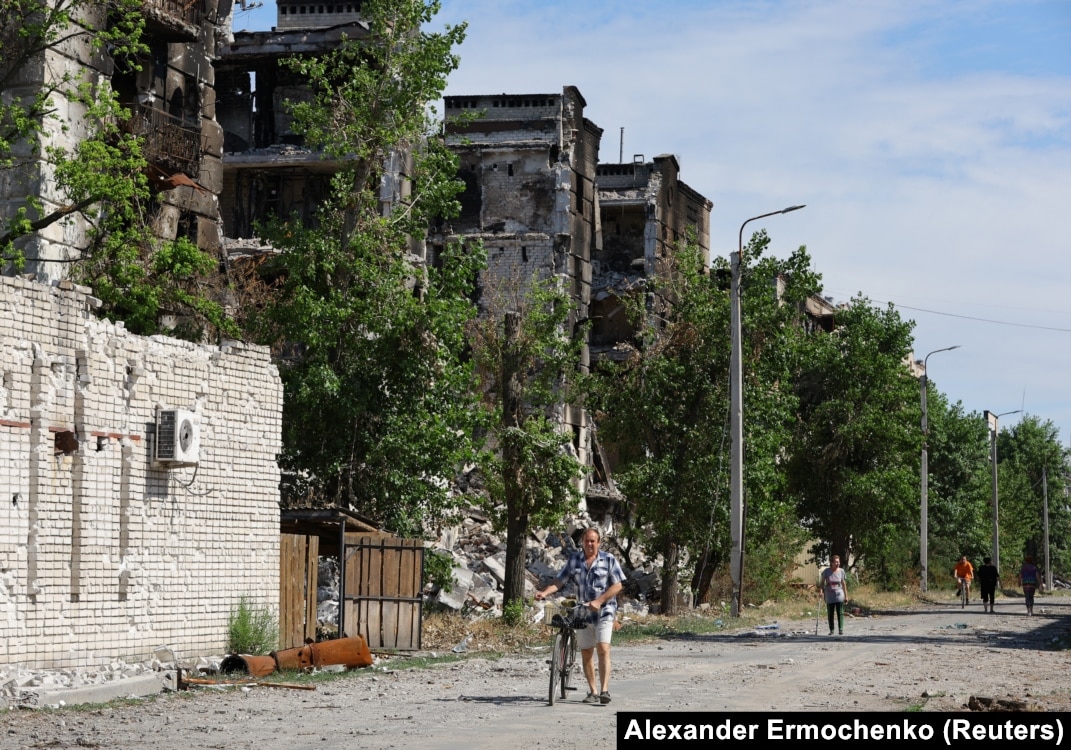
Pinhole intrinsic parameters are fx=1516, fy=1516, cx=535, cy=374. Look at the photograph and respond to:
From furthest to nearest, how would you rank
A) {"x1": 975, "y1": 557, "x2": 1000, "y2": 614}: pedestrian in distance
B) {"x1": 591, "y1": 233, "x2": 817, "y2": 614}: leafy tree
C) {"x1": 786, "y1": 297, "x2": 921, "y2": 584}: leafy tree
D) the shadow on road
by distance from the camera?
{"x1": 786, "y1": 297, "x2": 921, "y2": 584}: leafy tree < {"x1": 975, "y1": 557, "x2": 1000, "y2": 614}: pedestrian in distance < {"x1": 591, "y1": 233, "x2": 817, "y2": 614}: leafy tree < the shadow on road

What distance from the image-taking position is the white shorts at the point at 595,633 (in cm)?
1527

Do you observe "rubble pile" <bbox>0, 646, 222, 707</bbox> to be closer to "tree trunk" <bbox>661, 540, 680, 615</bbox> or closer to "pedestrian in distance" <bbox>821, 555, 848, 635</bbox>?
"pedestrian in distance" <bbox>821, 555, 848, 635</bbox>

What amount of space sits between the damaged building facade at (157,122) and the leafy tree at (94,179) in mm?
89

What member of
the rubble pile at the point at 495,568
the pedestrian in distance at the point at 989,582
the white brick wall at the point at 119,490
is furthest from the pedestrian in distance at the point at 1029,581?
the white brick wall at the point at 119,490

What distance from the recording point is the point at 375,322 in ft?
90.2

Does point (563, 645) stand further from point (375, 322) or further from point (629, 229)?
point (629, 229)

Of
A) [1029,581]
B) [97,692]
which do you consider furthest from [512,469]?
[1029,581]

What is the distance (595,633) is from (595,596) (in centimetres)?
41

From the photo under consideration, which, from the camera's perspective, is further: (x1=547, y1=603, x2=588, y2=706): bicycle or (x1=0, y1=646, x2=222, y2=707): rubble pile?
(x1=547, y1=603, x2=588, y2=706): bicycle

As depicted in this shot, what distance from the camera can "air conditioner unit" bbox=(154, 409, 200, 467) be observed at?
18.1m

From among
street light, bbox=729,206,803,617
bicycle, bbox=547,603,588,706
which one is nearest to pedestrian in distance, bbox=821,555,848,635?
street light, bbox=729,206,803,617

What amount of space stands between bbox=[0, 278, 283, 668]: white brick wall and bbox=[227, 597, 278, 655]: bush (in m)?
0.12

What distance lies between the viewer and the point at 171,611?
18.5m

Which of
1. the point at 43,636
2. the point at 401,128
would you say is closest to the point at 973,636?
the point at 401,128
